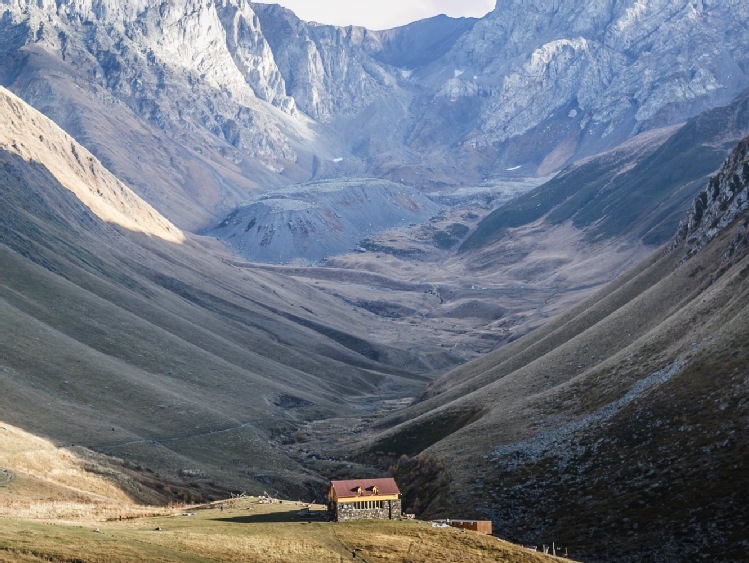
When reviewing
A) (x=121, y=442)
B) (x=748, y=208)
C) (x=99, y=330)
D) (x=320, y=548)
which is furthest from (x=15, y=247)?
(x=320, y=548)

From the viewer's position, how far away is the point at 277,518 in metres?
61.8

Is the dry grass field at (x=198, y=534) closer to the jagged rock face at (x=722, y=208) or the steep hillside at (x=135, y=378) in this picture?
the steep hillside at (x=135, y=378)

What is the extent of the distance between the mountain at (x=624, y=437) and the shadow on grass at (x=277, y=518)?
1807 cm

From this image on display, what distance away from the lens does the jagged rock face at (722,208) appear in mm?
130375

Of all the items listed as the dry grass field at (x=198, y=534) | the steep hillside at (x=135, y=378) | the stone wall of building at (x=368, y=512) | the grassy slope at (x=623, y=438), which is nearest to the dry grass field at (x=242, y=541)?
the dry grass field at (x=198, y=534)

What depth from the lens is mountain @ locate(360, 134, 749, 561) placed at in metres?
64.1

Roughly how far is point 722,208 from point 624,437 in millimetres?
73002

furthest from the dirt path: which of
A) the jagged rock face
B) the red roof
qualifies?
the jagged rock face

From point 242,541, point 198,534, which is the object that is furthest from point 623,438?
point 198,534

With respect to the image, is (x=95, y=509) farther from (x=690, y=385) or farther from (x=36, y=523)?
(x=690, y=385)

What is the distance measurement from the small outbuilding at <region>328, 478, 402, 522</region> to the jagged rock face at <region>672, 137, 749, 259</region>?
241 feet

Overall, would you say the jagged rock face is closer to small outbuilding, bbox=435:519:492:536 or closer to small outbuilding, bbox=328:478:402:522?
small outbuilding, bbox=435:519:492:536

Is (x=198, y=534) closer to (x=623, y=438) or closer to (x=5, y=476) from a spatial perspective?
(x=5, y=476)

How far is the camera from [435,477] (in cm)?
9012
